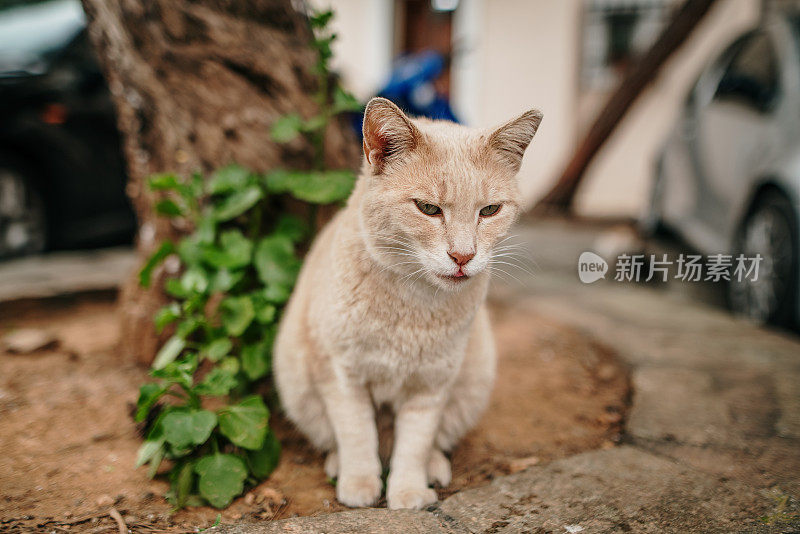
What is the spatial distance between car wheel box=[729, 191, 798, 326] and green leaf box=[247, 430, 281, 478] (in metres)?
2.74

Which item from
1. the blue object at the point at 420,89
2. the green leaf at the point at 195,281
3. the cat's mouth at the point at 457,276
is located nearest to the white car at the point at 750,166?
the blue object at the point at 420,89

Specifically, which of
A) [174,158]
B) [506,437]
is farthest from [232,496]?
[174,158]

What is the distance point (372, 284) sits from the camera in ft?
6.01

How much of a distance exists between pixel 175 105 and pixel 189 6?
407mm

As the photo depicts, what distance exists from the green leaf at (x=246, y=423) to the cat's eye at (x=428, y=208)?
854mm

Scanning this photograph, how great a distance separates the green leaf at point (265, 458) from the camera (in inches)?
78.2

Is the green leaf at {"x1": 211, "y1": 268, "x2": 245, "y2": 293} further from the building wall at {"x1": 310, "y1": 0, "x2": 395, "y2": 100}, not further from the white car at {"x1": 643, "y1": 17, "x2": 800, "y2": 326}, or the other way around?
the building wall at {"x1": 310, "y1": 0, "x2": 395, "y2": 100}

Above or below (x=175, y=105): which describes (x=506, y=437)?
below

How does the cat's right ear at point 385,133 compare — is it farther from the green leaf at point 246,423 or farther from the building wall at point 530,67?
the building wall at point 530,67

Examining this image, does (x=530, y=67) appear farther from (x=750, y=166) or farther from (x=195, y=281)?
(x=195, y=281)

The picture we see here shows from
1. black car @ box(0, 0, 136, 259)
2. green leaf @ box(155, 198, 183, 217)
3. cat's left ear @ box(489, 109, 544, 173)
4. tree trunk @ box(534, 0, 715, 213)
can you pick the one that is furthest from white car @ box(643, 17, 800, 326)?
black car @ box(0, 0, 136, 259)

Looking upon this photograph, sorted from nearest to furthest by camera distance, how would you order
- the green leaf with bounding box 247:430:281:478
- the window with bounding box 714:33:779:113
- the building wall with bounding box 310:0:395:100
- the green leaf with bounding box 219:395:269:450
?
the green leaf with bounding box 219:395:269:450
the green leaf with bounding box 247:430:281:478
the window with bounding box 714:33:779:113
the building wall with bounding box 310:0:395:100

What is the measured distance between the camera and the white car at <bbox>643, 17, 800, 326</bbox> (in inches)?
125

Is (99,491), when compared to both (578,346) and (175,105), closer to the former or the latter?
(175,105)
